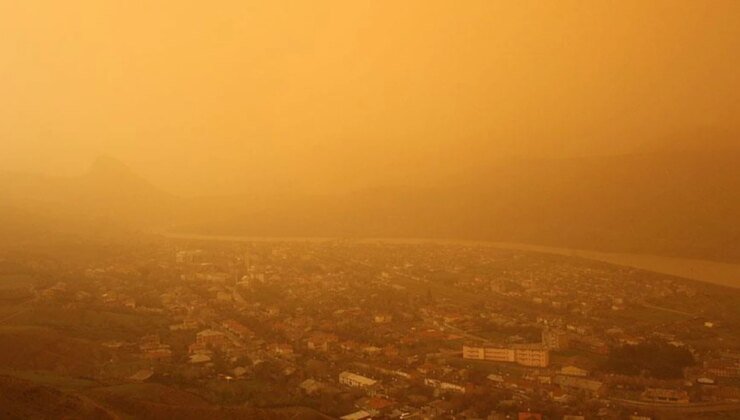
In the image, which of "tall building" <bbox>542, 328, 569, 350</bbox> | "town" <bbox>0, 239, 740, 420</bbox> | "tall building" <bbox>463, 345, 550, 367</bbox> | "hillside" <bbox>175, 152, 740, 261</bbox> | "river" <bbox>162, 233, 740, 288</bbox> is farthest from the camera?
"hillside" <bbox>175, 152, 740, 261</bbox>

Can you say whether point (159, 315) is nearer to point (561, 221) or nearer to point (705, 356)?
point (705, 356)

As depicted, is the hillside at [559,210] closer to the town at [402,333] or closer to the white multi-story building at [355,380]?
the town at [402,333]

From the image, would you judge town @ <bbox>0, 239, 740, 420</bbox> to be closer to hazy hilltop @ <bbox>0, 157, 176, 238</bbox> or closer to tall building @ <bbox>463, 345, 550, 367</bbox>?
tall building @ <bbox>463, 345, 550, 367</bbox>

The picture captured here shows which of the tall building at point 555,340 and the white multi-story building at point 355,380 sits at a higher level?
the tall building at point 555,340

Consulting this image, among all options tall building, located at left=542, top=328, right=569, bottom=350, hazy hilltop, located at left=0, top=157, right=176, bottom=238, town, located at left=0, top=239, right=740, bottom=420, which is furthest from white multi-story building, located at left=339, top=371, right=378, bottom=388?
hazy hilltop, located at left=0, top=157, right=176, bottom=238

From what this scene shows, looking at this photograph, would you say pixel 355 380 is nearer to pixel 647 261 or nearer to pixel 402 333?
pixel 402 333

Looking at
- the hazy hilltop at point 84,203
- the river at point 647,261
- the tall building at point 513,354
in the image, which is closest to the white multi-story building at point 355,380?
the tall building at point 513,354
